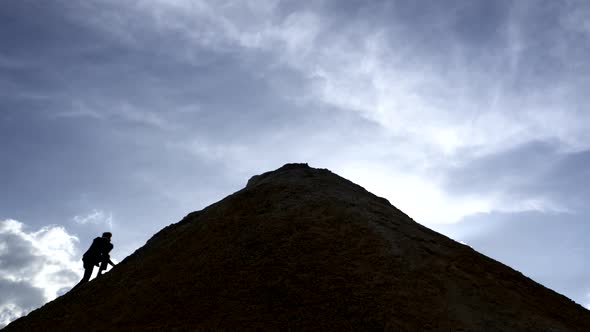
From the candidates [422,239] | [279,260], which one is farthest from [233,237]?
[422,239]

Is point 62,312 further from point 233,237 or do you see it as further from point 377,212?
point 377,212

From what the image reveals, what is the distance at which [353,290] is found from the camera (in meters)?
8.04

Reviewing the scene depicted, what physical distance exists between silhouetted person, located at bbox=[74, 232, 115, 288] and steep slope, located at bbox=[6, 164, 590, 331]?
1.25 m

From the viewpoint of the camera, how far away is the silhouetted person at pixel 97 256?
13508mm

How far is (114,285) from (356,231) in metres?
5.67

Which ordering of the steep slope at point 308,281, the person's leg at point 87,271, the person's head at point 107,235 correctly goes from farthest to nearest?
the person's head at point 107,235, the person's leg at point 87,271, the steep slope at point 308,281

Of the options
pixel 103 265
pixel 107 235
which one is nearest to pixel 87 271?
pixel 103 265

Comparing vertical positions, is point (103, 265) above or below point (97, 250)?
below

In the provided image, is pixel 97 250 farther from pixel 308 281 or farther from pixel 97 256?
pixel 308 281

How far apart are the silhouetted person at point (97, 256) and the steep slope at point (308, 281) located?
4.11 ft

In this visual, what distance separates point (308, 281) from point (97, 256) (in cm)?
788

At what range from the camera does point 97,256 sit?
44.5ft

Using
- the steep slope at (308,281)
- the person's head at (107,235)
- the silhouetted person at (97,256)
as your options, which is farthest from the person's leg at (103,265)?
the steep slope at (308,281)

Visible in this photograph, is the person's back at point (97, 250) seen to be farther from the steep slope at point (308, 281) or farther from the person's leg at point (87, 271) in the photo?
the steep slope at point (308, 281)
